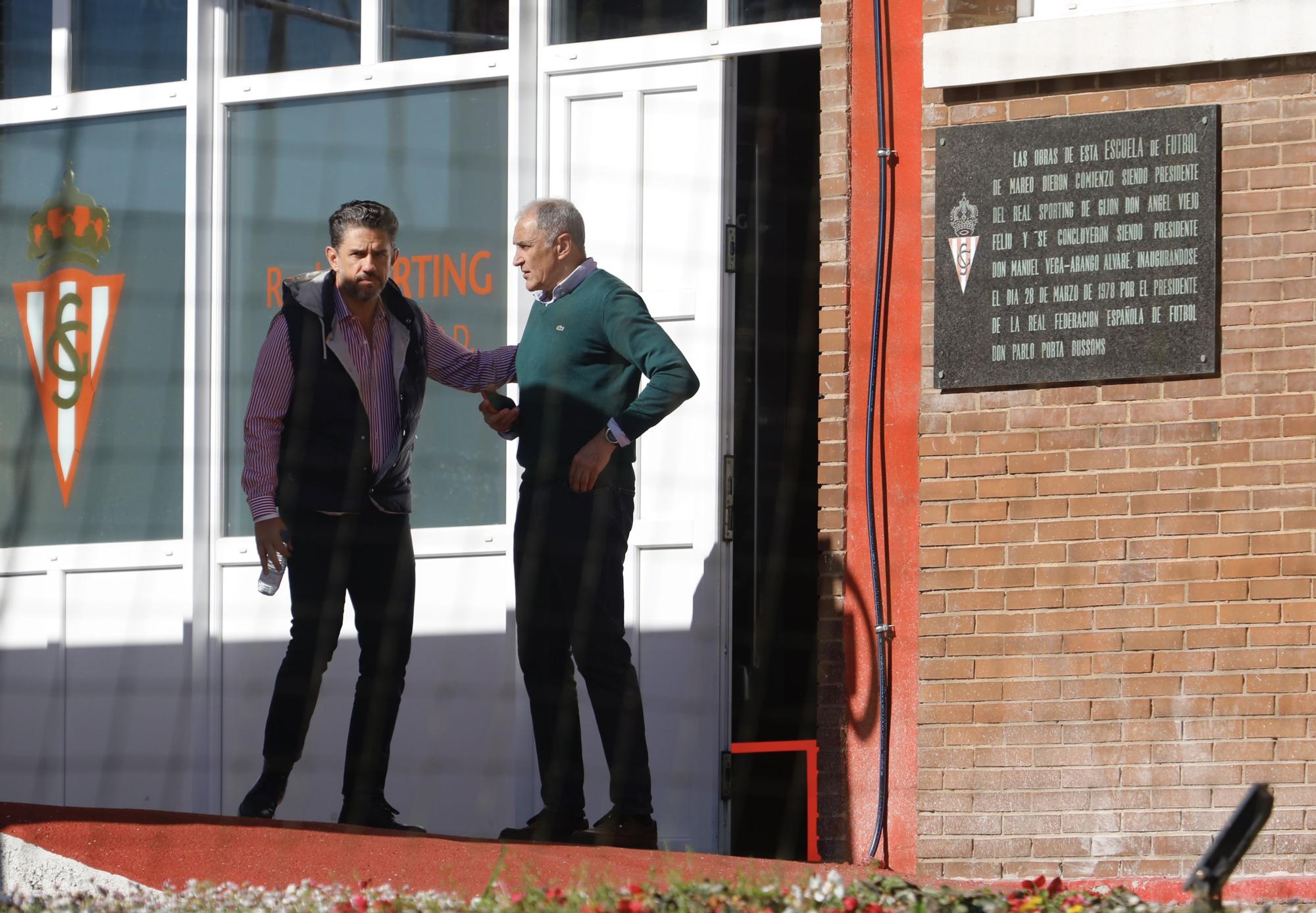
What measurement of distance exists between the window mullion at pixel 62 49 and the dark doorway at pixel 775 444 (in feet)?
8.72

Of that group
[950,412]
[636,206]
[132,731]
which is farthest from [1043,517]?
[132,731]

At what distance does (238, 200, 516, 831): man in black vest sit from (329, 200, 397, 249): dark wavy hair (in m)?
0.03

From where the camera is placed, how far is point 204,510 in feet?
24.1

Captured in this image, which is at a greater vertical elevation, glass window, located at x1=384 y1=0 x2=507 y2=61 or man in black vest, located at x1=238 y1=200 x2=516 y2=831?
glass window, located at x1=384 y1=0 x2=507 y2=61

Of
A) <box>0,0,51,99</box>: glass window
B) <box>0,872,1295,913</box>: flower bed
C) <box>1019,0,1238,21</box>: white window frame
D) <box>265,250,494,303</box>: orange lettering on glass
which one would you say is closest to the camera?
<box>0,872,1295,913</box>: flower bed

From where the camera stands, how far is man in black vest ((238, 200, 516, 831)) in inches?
A: 251

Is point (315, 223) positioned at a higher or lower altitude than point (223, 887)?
higher

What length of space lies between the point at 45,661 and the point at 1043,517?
387 centimetres

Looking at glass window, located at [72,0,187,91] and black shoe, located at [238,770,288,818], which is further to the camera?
glass window, located at [72,0,187,91]

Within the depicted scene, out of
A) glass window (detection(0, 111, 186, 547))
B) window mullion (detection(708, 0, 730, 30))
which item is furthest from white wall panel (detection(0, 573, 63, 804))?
window mullion (detection(708, 0, 730, 30))

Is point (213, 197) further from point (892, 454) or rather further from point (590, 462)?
point (892, 454)

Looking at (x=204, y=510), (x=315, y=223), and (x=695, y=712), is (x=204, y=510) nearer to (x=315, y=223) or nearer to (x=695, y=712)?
(x=315, y=223)

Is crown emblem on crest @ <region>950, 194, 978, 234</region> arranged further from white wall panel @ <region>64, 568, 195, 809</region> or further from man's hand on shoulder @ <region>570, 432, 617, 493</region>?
white wall panel @ <region>64, 568, 195, 809</region>

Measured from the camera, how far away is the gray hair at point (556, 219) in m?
6.38
